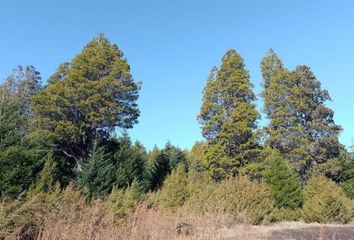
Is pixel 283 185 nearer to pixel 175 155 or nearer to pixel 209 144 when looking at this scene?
pixel 209 144

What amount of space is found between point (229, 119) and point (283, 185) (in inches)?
233

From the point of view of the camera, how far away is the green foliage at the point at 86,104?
23.4m

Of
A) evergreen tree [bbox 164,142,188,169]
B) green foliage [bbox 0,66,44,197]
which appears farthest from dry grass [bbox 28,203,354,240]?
evergreen tree [bbox 164,142,188,169]

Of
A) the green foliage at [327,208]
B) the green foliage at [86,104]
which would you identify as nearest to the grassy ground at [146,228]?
the green foliage at [327,208]

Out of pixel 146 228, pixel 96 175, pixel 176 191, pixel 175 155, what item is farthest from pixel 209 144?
pixel 146 228

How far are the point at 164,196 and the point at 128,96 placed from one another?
7.45 meters

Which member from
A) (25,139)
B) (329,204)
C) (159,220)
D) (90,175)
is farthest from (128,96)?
(159,220)

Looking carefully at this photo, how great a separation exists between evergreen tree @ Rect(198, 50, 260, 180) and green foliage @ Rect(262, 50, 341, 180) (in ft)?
10.2

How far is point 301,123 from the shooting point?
28000 millimetres

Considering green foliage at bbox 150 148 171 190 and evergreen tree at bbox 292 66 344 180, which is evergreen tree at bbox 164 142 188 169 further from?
evergreen tree at bbox 292 66 344 180

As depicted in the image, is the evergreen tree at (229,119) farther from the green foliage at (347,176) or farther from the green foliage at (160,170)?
the green foliage at (347,176)

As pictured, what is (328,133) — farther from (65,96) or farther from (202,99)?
(65,96)

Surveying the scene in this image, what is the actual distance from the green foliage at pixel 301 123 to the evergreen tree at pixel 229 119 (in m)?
3.10

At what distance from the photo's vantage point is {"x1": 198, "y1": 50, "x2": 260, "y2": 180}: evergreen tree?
24.5 meters
